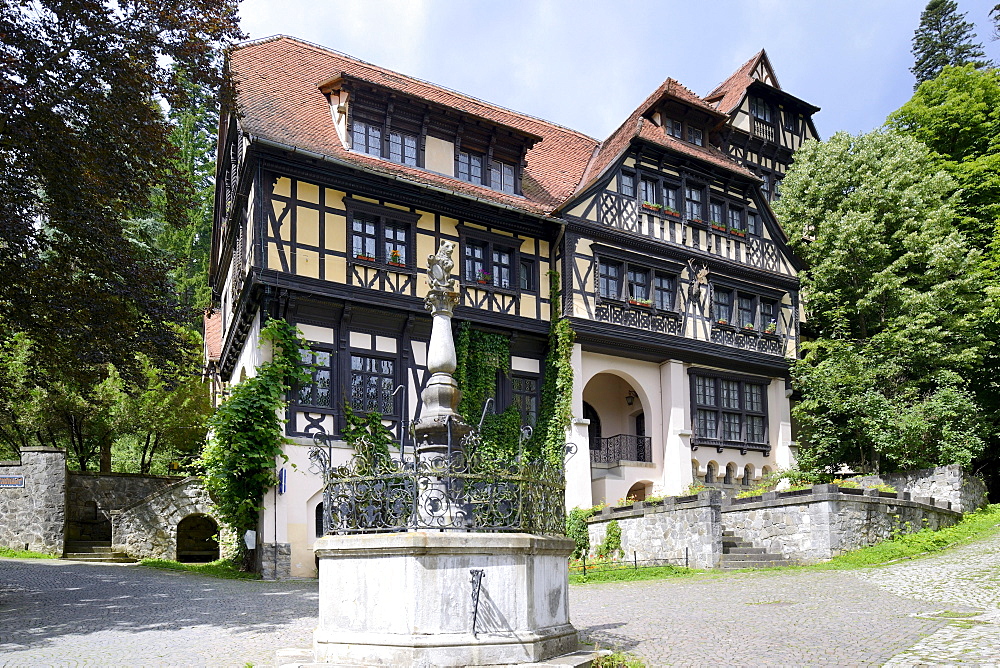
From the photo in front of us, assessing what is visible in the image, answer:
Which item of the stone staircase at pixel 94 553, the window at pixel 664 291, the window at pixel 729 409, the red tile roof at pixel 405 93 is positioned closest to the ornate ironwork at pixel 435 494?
the red tile roof at pixel 405 93

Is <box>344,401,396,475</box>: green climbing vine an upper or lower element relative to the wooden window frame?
lower

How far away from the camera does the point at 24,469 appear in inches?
914

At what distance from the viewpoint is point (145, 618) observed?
41.1 feet

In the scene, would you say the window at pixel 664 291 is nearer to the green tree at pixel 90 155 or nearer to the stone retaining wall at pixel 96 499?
the green tree at pixel 90 155

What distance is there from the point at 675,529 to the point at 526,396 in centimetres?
554

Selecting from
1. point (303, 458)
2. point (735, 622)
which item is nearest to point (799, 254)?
point (303, 458)

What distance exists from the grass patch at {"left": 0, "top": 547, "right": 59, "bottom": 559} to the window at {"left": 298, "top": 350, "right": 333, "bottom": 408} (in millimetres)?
8521

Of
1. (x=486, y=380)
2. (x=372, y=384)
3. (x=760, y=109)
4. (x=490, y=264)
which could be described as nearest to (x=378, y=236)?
(x=490, y=264)

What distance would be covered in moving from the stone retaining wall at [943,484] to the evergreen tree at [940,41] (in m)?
17.6

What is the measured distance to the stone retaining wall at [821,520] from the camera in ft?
58.4

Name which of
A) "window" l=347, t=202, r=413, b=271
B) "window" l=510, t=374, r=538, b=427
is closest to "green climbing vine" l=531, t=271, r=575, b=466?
"window" l=510, t=374, r=538, b=427

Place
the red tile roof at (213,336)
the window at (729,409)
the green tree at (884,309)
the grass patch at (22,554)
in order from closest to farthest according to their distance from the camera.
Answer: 1. the grass patch at (22,554)
2. the green tree at (884,309)
3. the window at (729,409)
4. the red tile roof at (213,336)

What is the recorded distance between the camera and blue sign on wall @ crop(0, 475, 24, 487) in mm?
23000

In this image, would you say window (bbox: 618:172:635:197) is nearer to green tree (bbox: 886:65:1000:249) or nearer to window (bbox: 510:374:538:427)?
window (bbox: 510:374:538:427)
